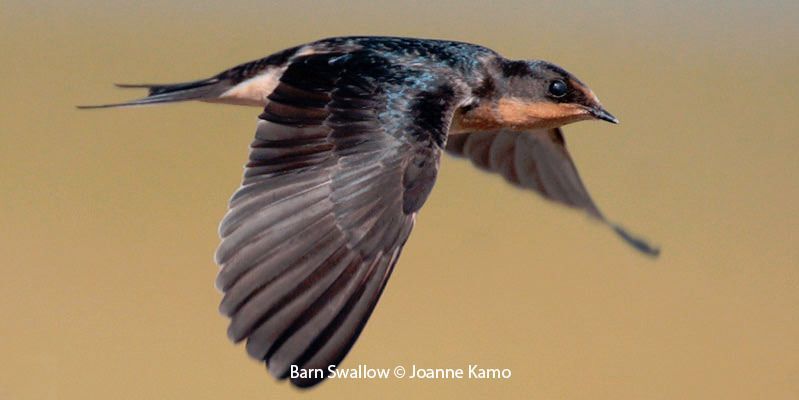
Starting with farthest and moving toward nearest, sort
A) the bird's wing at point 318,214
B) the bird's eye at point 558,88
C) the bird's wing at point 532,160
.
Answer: the bird's wing at point 532,160 → the bird's eye at point 558,88 → the bird's wing at point 318,214

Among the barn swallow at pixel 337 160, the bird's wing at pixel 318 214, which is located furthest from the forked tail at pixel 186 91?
the bird's wing at pixel 318 214

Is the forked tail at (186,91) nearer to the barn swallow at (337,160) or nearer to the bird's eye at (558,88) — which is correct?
the barn swallow at (337,160)

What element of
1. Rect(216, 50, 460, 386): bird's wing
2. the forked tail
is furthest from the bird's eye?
the forked tail

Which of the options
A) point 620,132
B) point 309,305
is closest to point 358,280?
point 309,305

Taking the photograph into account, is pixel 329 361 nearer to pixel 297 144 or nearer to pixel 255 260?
pixel 255 260

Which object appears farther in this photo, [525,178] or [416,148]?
[525,178]

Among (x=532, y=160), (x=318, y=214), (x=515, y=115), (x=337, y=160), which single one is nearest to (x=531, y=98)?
(x=515, y=115)

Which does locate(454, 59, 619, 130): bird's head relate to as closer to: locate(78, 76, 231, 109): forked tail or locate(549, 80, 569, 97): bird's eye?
locate(549, 80, 569, 97): bird's eye
